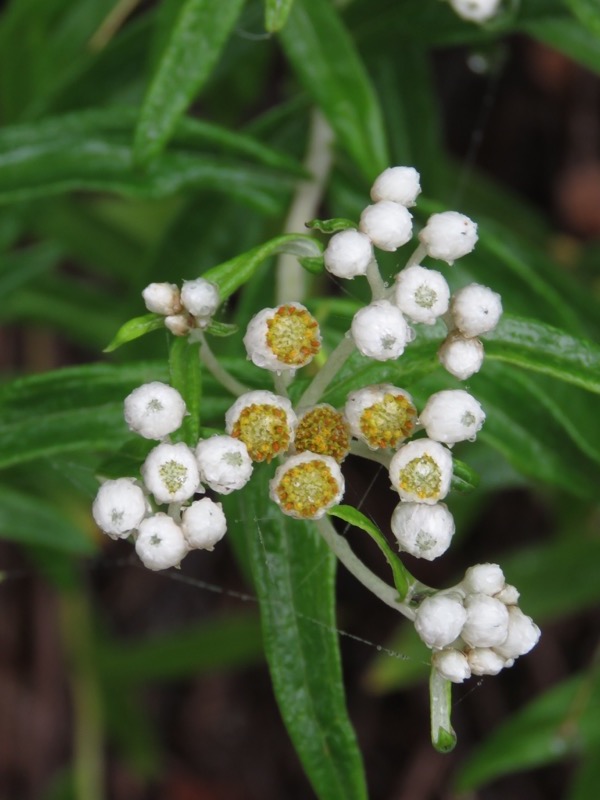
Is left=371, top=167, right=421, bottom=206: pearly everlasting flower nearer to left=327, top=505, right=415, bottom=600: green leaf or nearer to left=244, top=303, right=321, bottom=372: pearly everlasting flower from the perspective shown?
left=244, top=303, right=321, bottom=372: pearly everlasting flower

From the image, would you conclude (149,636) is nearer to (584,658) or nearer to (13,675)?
(13,675)

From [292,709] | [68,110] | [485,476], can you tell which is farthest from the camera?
[485,476]

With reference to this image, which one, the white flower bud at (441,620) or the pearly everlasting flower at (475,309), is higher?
the pearly everlasting flower at (475,309)

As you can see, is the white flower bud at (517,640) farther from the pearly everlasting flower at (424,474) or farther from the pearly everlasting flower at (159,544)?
the pearly everlasting flower at (159,544)

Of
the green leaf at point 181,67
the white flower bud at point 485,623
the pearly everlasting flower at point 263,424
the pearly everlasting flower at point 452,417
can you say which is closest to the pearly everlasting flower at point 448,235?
the pearly everlasting flower at point 452,417

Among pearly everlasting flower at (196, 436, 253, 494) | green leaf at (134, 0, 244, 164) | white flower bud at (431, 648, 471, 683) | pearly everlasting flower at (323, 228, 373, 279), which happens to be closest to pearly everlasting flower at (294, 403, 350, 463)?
pearly everlasting flower at (196, 436, 253, 494)

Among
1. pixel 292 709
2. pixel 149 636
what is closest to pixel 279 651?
pixel 292 709

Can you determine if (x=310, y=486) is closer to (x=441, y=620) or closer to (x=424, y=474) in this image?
(x=424, y=474)
